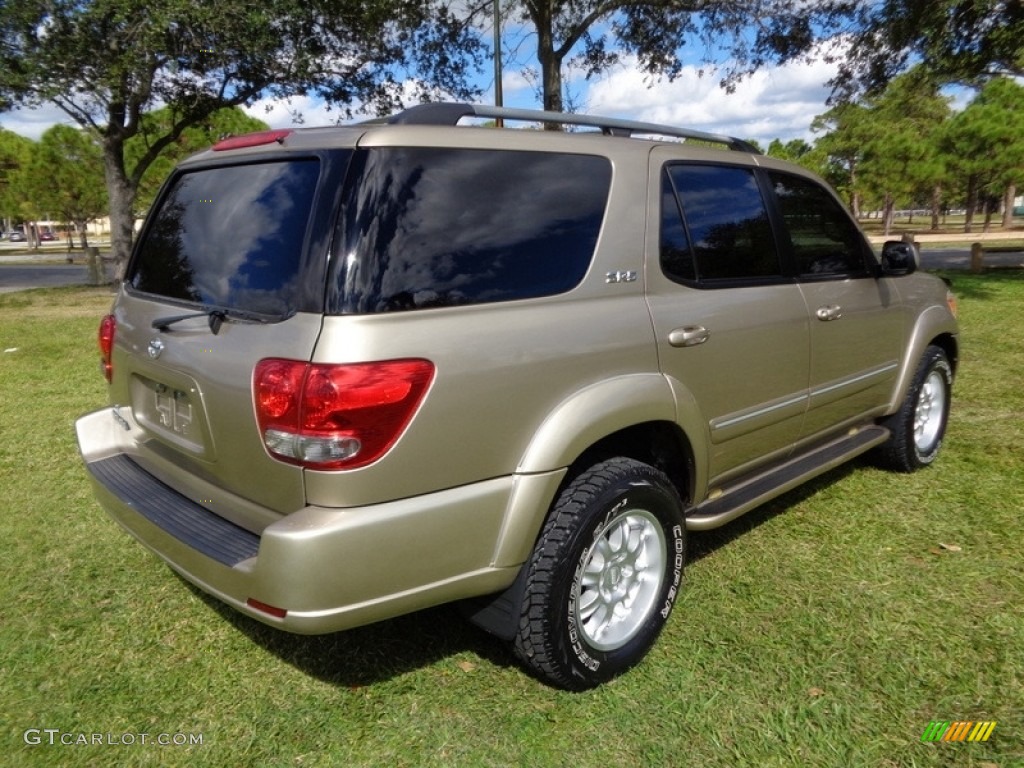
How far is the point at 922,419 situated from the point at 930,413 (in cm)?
11

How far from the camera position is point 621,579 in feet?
9.11

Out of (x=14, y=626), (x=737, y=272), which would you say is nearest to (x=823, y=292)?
(x=737, y=272)

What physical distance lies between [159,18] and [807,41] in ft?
34.7

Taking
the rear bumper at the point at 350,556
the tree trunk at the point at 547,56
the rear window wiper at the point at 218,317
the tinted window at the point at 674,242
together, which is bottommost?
the rear bumper at the point at 350,556

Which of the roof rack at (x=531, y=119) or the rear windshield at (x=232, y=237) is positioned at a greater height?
the roof rack at (x=531, y=119)

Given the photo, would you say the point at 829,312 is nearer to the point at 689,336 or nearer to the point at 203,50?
the point at 689,336

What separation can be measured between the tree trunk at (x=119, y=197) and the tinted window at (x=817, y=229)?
15.7 meters

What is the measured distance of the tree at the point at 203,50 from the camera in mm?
11930

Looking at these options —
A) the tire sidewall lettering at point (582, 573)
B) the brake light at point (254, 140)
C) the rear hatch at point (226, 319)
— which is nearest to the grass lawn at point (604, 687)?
the tire sidewall lettering at point (582, 573)

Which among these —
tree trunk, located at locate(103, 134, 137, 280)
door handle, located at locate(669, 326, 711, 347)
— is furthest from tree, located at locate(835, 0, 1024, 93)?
tree trunk, located at locate(103, 134, 137, 280)

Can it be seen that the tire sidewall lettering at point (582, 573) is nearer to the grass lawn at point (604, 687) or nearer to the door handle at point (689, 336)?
the grass lawn at point (604, 687)

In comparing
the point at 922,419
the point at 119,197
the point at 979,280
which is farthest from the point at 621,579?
the point at 119,197

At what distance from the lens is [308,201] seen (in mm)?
2252

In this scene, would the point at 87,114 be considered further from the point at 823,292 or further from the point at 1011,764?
the point at 1011,764
